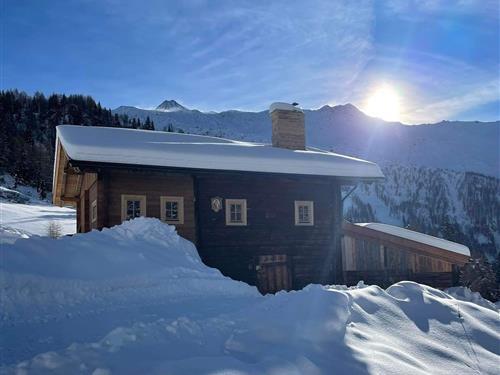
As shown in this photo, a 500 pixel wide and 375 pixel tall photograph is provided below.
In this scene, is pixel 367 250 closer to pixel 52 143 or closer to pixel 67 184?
pixel 67 184

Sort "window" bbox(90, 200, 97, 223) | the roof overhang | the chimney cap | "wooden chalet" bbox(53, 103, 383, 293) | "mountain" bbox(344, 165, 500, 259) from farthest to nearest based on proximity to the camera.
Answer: "mountain" bbox(344, 165, 500, 259) → the chimney cap → the roof overhang → "window" bbox(90, 200, 97, 223) → "wooden chalet" bbox(53, 103, 383, 293)

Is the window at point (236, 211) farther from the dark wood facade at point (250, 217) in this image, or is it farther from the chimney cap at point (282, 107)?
the chimney cap at point (282, 107)

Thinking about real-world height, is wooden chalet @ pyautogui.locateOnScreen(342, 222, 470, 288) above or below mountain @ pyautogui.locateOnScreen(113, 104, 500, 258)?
below

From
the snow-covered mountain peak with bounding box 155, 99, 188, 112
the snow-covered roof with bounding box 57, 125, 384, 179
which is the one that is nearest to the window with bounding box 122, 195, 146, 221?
the snow-covered roof with bounding box 57, 125, 384, 179

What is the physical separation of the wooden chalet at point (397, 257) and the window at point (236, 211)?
3.70m

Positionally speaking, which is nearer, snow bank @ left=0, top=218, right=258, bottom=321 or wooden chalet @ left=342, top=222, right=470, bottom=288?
snow bank @ left=0, top=218, right=258, bottom=321

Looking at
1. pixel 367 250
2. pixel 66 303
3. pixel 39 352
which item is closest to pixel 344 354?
pixel 39 352

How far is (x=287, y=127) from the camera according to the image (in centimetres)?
1614

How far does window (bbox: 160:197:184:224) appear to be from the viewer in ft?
40.5

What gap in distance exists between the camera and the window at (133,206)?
11.9 m

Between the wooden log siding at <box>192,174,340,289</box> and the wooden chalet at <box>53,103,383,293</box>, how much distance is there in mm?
30

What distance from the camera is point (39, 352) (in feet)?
14.5

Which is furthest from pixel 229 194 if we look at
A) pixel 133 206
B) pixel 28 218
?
pixel 28 218

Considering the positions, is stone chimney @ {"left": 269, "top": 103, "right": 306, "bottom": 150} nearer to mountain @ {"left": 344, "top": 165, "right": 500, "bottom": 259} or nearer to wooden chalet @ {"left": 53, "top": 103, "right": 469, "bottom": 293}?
wooden chalet @ {"left": 53, "top": 103, "right": 469, "bottom": 293}
